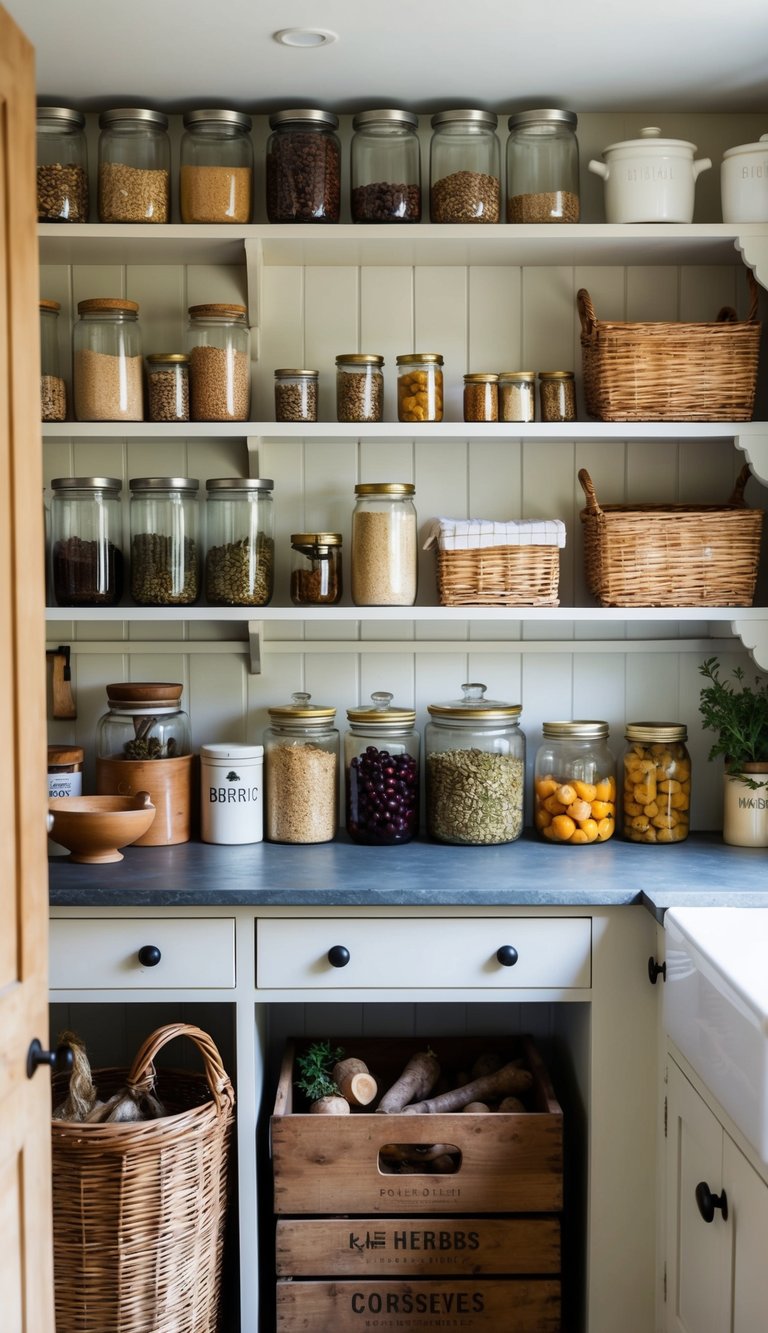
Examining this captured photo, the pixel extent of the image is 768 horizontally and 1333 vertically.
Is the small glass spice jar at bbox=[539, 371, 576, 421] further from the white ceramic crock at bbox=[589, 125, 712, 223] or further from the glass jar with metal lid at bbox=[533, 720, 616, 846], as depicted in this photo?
the glass jar with metal lid at bbox=[533, 720, 616, 846]

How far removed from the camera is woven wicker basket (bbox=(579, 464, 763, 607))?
2.77 metres

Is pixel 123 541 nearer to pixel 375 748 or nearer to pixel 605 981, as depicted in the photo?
pixel 375 748

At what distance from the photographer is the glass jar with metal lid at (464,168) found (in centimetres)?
275

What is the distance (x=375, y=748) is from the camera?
9.29ft

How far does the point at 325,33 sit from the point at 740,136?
1037mm

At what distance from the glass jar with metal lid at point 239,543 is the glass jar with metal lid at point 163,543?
0.14 feet

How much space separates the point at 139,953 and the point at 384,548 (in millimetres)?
979

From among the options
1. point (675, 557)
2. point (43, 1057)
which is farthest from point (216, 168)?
point (43, 1057)

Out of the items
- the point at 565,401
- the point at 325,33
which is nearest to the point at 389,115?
the point at 325,33

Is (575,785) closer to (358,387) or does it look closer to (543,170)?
(358,387)

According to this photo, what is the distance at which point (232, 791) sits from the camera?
9.14ft

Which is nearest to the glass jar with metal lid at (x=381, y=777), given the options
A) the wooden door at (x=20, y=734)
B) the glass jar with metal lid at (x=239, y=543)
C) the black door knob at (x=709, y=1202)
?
the glass jar with metal lid at (x=239, y=543)

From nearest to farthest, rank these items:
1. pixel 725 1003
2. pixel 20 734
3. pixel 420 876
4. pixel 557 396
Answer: pixel 20 734, pixel 725 1003, pixel 420 876, pixel 557 396

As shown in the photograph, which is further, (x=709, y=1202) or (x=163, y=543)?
(x=163, y=543)
